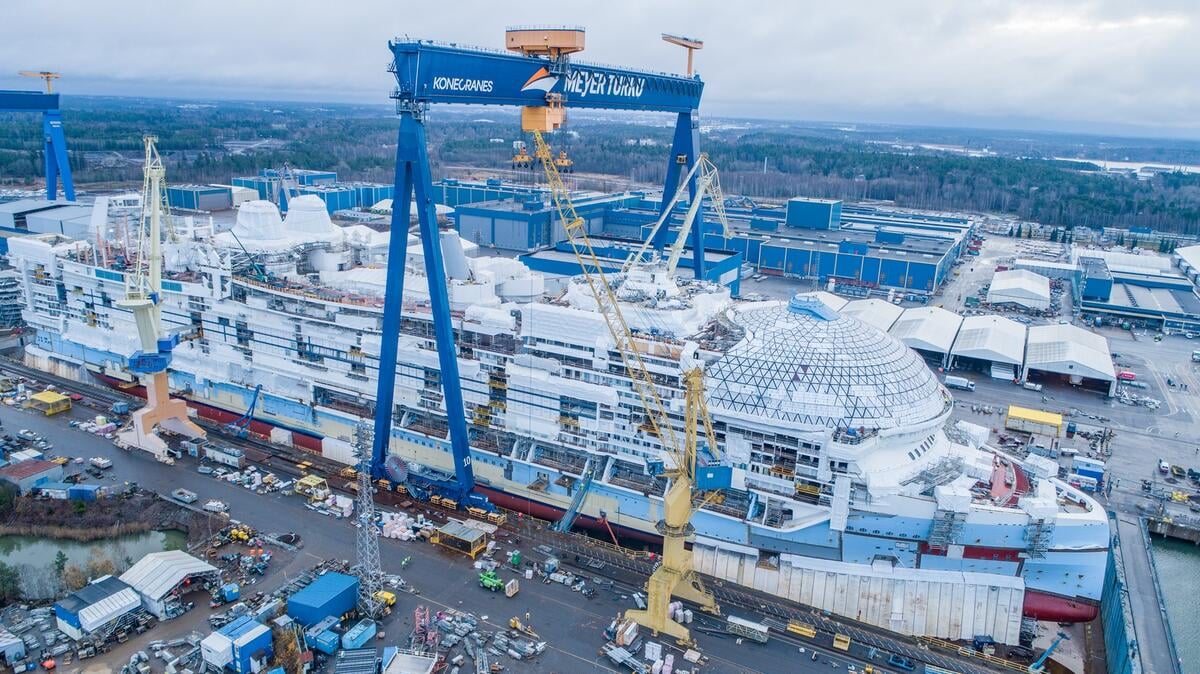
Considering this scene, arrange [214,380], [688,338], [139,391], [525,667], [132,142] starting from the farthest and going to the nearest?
[132,142]
[139,391]
[214,380]
[688,338]
[525,667]

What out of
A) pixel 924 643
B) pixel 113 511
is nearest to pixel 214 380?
pixel 113 511

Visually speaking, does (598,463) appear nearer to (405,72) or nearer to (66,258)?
(405,72)

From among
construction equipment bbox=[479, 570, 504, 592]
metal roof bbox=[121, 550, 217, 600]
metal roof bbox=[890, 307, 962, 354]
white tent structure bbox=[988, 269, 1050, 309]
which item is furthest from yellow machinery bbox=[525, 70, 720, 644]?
white tent structure bbox=[988, 269, 1050, 309]

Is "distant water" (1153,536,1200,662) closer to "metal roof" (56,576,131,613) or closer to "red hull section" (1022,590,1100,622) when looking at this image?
"red hull section" (1022,590,1100,622)

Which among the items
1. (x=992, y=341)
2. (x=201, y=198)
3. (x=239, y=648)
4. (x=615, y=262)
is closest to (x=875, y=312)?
(x=992, y=341)

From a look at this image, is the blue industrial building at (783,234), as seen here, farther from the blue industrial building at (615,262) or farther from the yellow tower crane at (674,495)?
the yellow tower crane at (674,495)

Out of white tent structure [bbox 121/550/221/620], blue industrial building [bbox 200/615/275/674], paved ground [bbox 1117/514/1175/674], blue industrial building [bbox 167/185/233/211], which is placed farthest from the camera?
blue industrial building [bbox 167/185/233/211]
